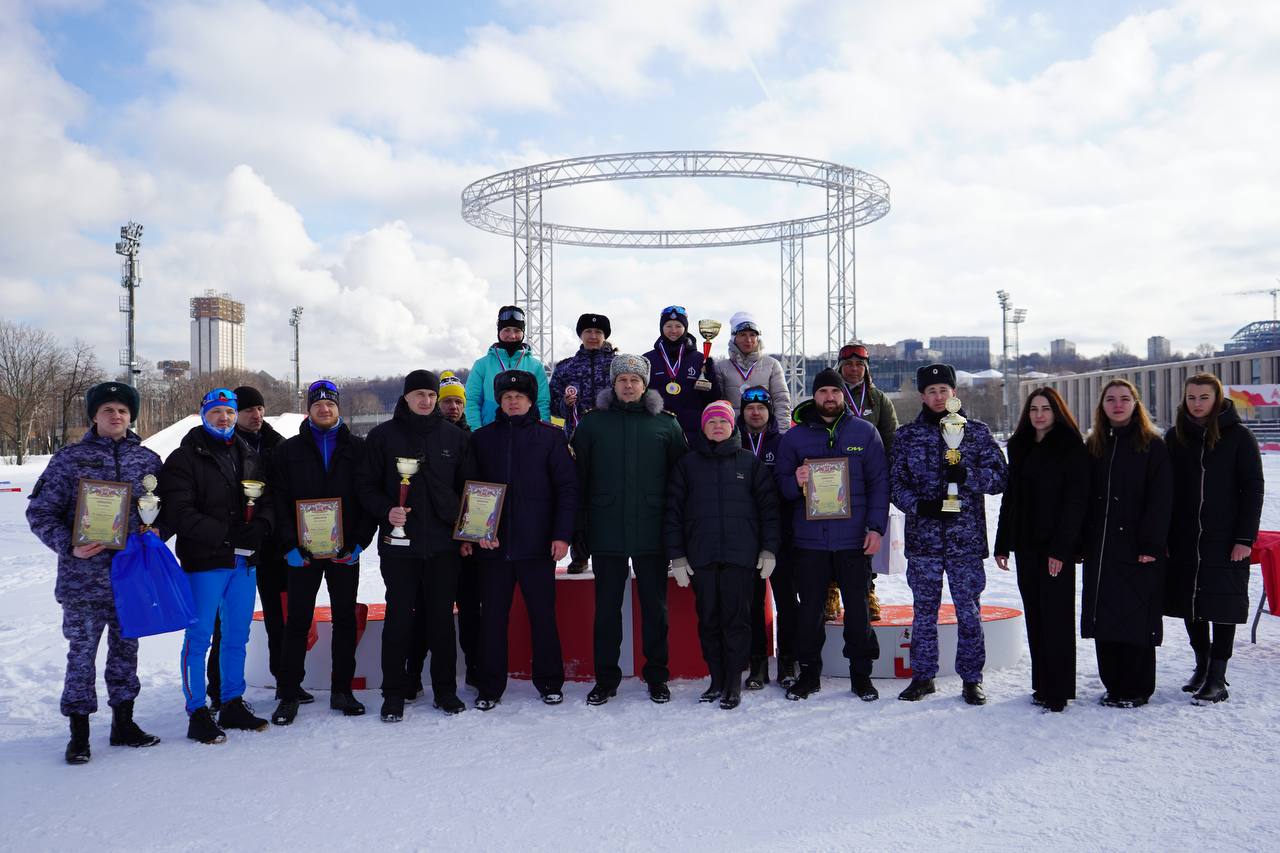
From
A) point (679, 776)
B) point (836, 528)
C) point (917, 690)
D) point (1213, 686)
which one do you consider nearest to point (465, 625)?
point (679, 776)

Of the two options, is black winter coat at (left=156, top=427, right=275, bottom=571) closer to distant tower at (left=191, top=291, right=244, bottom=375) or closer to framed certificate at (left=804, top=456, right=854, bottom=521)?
framed certificate at (left=804, top=456, right=854, bottom=521)

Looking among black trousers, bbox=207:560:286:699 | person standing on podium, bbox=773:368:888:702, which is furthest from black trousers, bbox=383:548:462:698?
person standing on podium, bbox=773:368:888:702

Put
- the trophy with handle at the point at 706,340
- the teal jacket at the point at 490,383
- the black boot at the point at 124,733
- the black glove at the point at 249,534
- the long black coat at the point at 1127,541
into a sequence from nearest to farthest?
the black boot at the point at 124,733, the black glove at the point at 249,534, the long black coat at the point at 1127,541, the trophy with handle at the point at 706,340, the teal jacket at the point at 490,383

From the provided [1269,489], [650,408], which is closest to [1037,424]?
[650,408]

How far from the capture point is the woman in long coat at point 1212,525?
4.54m

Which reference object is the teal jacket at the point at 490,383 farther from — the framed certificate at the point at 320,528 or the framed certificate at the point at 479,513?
the framed certificate at the point at 320,528

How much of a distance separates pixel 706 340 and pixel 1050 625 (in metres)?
2.66

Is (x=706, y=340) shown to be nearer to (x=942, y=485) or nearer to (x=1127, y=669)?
(x=942, y=485)

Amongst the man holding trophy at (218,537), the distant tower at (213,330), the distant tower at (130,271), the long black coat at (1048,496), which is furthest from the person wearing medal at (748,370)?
the distant tower at (213,330)

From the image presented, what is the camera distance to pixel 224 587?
4.36 m

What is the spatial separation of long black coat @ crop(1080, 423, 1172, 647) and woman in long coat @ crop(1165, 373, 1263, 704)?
0.84 feet

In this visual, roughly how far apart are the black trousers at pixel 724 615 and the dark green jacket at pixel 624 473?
1.11ft

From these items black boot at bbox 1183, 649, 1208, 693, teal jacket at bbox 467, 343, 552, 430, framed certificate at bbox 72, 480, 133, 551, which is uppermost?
teal jacket at bbox 467, 343, 552, 430

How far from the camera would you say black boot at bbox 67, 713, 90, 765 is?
3908 millimetres
